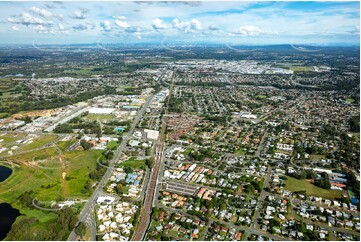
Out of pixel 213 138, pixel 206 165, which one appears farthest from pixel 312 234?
pixel 213 138

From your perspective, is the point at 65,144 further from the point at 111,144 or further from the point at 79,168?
the point at 79,168

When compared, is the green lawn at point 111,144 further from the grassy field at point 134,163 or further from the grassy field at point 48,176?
the grassy field at point 134,163

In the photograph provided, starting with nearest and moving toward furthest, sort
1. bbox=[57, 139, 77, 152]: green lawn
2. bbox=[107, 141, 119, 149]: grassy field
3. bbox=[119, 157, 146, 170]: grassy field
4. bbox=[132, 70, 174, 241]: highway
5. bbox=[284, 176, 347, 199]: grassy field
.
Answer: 1. bbox=[132, 70, 174, 241]: highway
2. bbox=[284, 176, 347, 199]: grassy field
3. bbox=[119, 157, 146, 170]: grassy field
4. bbox=[57, 139, 77, 152]: green lawn
5. bbox=[107, 141, 119, 149]: grassy field

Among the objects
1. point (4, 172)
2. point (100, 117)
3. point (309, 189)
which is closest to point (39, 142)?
point (4, 172)

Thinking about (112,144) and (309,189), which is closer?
(309,189)

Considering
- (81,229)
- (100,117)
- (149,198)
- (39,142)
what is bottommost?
(100,117)

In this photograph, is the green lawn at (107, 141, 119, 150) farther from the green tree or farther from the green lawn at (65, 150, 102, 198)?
the green tree

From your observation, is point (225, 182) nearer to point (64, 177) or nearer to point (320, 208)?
point (320, 208)

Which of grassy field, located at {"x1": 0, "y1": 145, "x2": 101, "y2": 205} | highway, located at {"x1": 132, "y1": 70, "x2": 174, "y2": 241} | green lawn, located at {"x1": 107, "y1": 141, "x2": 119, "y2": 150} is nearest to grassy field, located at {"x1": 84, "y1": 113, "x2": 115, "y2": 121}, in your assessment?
green lawn, located at {"x1": 107, "y1": 141, "x2": 119, "y2": 150}
